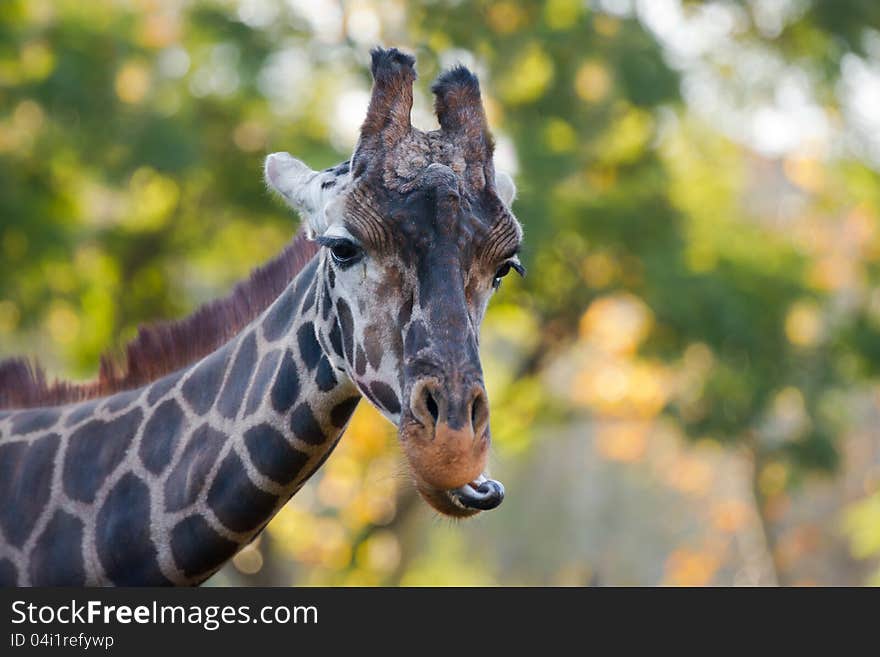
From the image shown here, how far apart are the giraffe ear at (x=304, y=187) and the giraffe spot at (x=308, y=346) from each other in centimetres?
39

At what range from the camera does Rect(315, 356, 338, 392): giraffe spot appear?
4.94 meters

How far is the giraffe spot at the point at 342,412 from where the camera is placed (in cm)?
496

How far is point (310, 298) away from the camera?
5137mm

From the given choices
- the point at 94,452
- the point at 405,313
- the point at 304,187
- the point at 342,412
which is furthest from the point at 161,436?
the point at 405,313

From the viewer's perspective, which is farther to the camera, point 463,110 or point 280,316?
point 280,316

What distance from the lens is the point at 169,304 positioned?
68.6ft

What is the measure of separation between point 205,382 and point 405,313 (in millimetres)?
1326

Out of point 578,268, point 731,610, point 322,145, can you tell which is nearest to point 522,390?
point 578,268

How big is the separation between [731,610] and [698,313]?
1332 cm

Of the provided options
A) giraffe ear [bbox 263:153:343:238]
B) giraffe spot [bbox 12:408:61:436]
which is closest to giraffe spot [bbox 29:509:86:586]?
giraffe spot [bbox 12:408:61:436]

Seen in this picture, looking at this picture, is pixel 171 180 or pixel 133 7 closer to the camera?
pixel 171 180

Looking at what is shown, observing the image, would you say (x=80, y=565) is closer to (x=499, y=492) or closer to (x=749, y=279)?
(x=499, y=492)

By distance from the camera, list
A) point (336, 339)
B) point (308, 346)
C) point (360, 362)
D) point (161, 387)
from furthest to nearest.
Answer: point (161, 387) < point (308, 346) < point (336, 339) < point (360, 362)

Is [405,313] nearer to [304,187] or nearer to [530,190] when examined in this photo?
[304,187]
